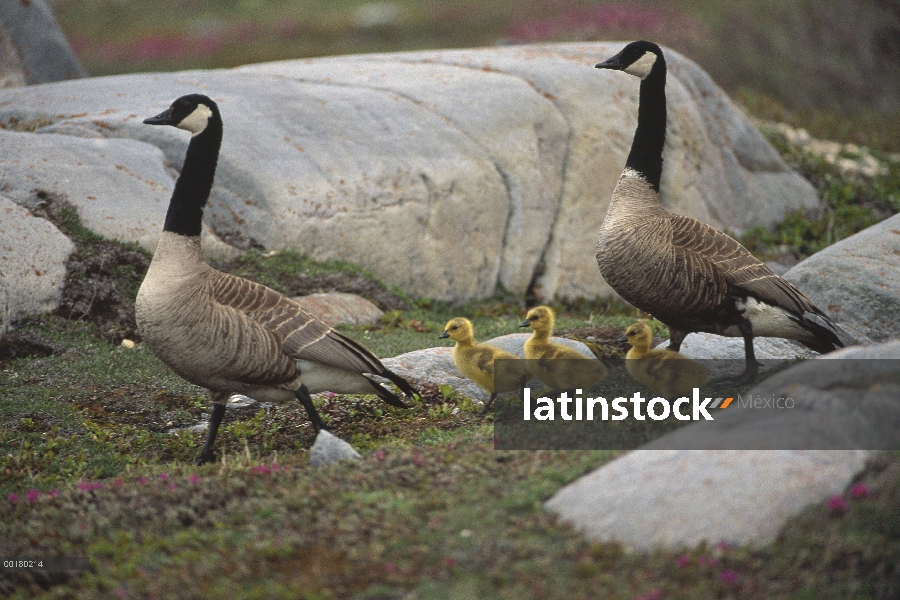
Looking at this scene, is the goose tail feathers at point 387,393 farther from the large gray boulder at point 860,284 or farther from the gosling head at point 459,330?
the large gray boulder at point 860,284

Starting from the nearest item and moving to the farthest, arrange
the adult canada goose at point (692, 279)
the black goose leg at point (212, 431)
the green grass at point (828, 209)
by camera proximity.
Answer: the black goose leg at point (212, 431), the adult canada goose at point (692, 279), the green grass at point (828, 209)

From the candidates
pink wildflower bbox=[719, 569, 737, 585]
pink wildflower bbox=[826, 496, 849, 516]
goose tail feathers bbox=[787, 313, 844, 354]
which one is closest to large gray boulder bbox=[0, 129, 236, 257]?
goose tail feathers bbox=[787, 313, 844, 354]

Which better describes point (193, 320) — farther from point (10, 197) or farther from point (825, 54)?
point (825, 54)

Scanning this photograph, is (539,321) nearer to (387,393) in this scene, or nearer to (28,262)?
(387,393)

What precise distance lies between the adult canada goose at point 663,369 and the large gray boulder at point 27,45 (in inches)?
550

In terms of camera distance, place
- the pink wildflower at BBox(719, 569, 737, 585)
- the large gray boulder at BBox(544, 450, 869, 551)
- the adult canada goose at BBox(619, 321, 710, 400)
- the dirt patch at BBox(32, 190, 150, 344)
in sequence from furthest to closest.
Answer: the dirt patch at BBox(32, 190, 150, 344), the adult canada goose at BBox(619, 321, 710, 400), the large gray boulder at BBox(544, 450, 869, 551), the pink wildflower at BBox(719, 569, 737, 585)

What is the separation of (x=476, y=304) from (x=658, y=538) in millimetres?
9400

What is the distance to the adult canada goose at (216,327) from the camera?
709 centimetres

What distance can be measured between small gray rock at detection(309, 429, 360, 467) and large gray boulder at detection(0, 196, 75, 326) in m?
5.19

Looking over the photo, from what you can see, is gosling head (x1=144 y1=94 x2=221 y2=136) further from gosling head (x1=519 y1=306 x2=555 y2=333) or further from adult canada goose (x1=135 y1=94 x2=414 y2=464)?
gosling head (x1=519 y1=306 x2=555 y2=333)

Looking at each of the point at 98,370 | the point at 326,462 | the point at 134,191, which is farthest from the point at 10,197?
the point at 326,462

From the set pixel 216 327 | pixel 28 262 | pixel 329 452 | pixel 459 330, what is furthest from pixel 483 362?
pixel 28 262

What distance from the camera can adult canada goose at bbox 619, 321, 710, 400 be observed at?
779 cm

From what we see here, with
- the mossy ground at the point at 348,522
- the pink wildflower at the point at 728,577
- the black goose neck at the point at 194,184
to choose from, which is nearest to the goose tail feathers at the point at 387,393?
the mossy ground at the point at 348,522
